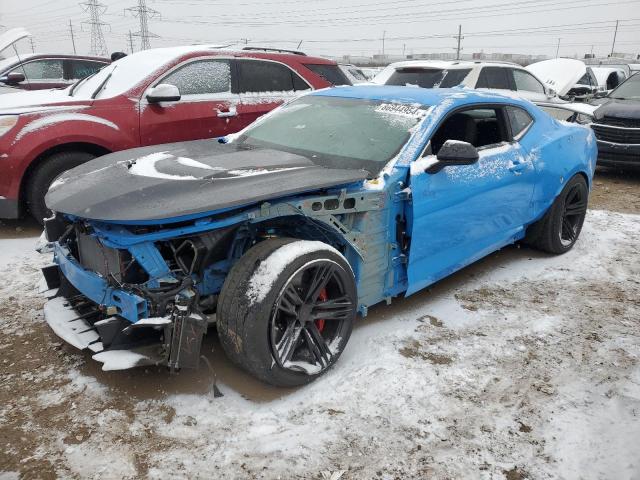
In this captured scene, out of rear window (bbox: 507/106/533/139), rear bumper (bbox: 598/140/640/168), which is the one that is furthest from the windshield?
rear window (bbox: 507/106/533/139)

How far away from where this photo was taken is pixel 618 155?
8.34m

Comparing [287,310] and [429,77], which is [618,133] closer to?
[429,77]

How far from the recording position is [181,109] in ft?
17.8

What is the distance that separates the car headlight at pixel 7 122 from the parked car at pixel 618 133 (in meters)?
8.18

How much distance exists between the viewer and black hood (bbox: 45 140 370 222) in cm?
244

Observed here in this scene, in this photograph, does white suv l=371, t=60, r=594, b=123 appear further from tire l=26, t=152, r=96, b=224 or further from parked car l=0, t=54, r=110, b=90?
parked car l=0, t=54, r=110, b=90

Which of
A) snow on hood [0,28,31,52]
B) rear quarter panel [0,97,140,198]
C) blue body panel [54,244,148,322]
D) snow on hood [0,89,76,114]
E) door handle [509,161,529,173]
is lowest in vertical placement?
blue body panel [54,244,148,322]

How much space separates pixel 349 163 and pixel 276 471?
1838 mm

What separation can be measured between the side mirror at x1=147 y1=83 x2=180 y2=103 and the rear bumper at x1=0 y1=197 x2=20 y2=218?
156 cm

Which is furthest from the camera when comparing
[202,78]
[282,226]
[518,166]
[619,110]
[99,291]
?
[619,110]

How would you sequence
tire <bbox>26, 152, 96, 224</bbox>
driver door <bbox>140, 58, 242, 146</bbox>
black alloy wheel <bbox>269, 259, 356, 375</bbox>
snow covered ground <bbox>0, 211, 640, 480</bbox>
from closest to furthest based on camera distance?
snow covered ground <bbox>0, 211, 640, 480</bbox> < black alloy wheel <bbox>269, 259, 356, 375</bbox> < tire <bbox>26, 152, 96, 224</bbox> < driver door <bbox>140, 58, 242, 146</bbox>

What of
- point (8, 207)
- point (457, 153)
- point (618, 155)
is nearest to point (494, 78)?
point (618, 155)

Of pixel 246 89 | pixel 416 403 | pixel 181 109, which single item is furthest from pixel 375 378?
pixel 246 89

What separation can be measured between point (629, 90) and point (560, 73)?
52.3 inches
